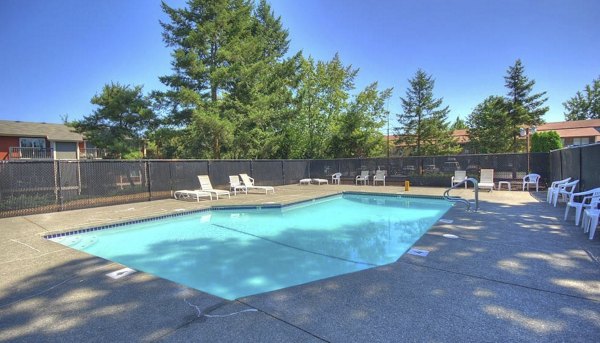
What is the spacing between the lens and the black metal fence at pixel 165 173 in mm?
Answer: 7801

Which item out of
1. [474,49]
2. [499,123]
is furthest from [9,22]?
[499,123]

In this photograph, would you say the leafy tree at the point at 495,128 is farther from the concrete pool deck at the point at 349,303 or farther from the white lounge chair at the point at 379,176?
the concrete pool deck at the point at 349,303

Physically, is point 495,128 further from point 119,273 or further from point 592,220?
point 119,273

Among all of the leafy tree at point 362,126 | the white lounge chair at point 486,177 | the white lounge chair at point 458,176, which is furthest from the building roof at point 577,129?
the white lounge chair at point 486,177

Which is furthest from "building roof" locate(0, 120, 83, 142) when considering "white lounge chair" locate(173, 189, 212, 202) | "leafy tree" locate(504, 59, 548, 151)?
"leafy tree" locate(504, 59, 548, 151)

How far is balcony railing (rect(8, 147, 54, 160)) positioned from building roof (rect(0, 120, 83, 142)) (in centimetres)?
104

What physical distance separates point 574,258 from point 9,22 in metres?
15.9

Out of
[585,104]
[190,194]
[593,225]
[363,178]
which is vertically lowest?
[593,225]

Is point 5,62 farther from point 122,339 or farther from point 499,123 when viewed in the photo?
point 499,123

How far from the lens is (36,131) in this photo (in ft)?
74.2

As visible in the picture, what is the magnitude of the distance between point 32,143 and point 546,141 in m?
32.8

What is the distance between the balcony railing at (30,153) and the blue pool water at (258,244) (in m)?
20.1

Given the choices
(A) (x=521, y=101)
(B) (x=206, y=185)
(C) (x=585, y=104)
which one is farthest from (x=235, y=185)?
(C) (x=585, y=104)

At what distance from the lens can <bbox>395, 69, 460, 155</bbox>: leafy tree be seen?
29.0m
